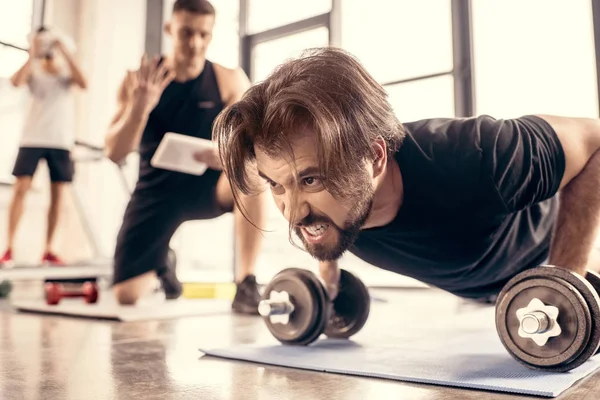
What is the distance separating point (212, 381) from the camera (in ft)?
2.93

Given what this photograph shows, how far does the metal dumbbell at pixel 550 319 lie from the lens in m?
0.82

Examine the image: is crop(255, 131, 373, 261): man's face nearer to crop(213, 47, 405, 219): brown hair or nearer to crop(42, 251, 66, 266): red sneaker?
crop(213, 47, 405, 219): brown hair

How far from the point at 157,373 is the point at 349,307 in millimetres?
487

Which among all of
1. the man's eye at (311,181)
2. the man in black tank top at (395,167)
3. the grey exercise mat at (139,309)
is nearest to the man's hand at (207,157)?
the grey exercise mat at (139,309)

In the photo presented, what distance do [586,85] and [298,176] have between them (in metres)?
1.19

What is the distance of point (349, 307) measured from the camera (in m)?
1.29

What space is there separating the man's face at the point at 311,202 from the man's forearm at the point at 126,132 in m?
1.31

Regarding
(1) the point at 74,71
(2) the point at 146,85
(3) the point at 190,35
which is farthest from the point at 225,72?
(1) the point at 74,71

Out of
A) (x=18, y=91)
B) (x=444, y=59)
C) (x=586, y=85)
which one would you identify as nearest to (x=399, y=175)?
(x=586, y=85)

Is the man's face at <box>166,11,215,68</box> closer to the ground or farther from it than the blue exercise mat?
farther from it

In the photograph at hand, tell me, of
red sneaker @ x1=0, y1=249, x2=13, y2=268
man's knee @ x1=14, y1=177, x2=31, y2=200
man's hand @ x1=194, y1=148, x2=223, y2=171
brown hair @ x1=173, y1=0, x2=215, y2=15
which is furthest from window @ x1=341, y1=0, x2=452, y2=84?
red sneaker @ x1=0, y1=249, x2=13, y2=268

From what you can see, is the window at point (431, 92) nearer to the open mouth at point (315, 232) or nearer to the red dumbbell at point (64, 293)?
the open mouth at point (315, 232)

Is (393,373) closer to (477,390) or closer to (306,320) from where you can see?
(477,390)

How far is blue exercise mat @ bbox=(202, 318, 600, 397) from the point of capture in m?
0.84
